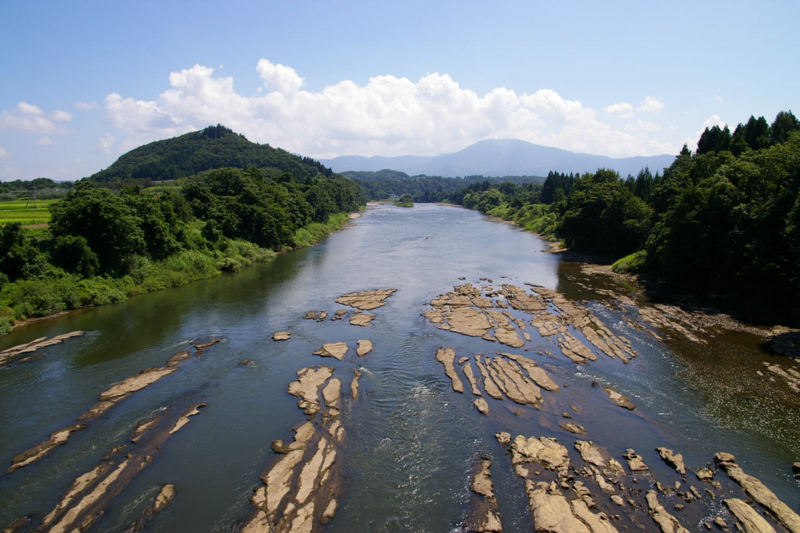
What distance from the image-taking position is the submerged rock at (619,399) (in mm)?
18688

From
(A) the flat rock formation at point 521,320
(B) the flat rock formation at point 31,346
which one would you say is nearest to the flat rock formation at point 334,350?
(A) the flat rock formation at point 521,320

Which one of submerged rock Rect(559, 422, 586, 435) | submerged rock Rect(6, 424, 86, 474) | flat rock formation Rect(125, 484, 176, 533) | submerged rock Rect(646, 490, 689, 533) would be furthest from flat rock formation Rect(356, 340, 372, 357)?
submerged rock Rect(646, 490, 689, 533)

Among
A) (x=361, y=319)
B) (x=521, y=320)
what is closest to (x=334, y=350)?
(x=361, y=319)

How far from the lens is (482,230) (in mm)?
88750

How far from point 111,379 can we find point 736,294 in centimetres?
4233

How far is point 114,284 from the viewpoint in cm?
3612

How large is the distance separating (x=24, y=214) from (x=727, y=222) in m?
71.0

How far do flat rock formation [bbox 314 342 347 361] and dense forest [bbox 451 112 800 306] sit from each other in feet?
89.1

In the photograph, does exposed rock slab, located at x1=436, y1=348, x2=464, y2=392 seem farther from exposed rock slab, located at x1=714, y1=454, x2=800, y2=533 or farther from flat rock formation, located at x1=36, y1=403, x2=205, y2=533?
flat rock formation, located at x1=36, y1=403, x2=205, y2=533

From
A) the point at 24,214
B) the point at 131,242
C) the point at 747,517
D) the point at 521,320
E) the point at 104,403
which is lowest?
the point at 521,320

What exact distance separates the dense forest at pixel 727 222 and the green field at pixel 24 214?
59187 mm

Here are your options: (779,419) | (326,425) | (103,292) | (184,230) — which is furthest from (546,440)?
(184,230)

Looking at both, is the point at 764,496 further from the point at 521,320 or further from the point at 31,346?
the point at 31,346

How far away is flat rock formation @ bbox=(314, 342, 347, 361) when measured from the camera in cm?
2430
